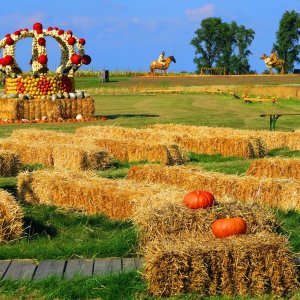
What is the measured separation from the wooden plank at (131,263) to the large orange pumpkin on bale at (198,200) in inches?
36.5

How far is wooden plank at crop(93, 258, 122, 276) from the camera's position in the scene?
8.78 meters

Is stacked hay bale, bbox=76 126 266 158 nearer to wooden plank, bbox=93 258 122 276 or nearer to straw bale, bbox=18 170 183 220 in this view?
A: straw bale, bbox=18 170 183 220

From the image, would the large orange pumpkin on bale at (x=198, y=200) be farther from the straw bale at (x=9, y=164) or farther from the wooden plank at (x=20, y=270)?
the straw bale at (x=9, y=164)

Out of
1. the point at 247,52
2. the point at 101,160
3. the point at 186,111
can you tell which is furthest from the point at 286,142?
the point at 247,52

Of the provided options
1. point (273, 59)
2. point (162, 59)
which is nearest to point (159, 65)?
point (162, 59)

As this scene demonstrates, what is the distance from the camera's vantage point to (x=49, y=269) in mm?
8945

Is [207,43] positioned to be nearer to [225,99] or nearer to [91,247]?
[225,99]

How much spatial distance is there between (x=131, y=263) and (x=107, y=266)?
0.91 feet

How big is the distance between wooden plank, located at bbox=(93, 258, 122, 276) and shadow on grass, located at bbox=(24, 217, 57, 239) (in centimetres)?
171

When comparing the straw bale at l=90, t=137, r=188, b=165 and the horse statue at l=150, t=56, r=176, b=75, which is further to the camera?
the horse statue at l=150, t=56, r=176, b=75

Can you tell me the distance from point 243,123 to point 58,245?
23.1m

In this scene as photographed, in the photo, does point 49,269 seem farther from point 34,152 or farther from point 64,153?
point 34,152

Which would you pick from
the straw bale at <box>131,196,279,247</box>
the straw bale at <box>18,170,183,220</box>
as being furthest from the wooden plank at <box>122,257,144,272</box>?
the straw bale at <box>18,170,183,220</box>

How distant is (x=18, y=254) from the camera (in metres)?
9.70
